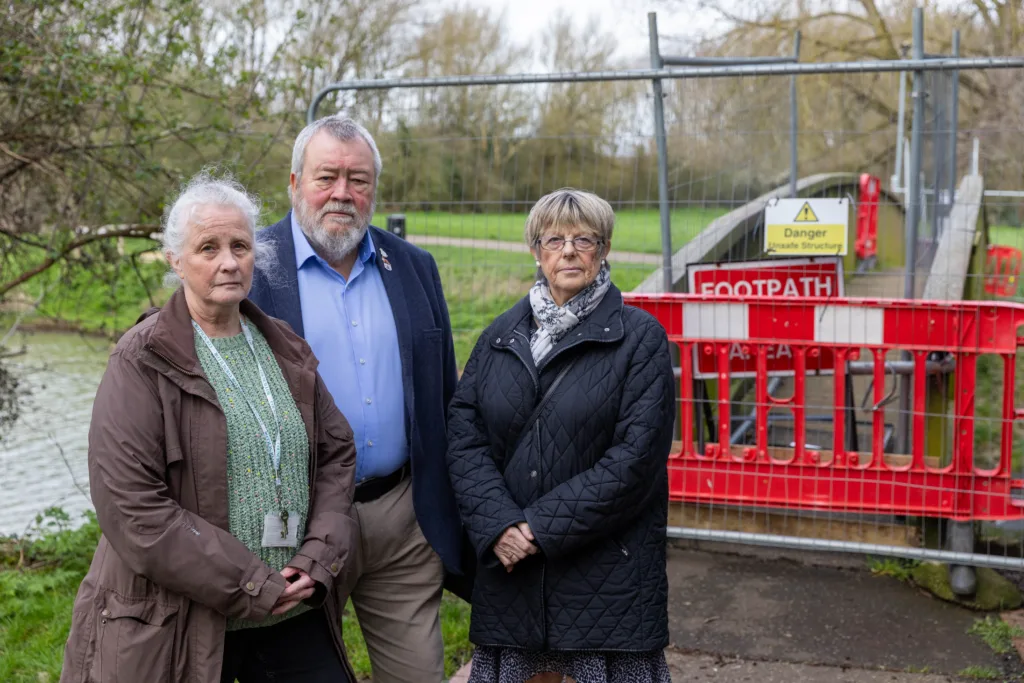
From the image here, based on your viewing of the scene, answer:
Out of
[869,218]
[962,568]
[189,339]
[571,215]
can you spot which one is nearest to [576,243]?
[571,215]

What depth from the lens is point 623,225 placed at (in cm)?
539

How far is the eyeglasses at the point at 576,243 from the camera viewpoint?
3002 millimetres

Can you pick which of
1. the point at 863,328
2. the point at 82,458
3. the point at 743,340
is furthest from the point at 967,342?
the point at 82,458

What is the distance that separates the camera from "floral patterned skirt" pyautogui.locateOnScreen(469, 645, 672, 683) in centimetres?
299

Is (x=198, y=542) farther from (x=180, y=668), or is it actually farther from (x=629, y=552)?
(x=629, y=552)

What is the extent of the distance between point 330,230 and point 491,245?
8.45 feet

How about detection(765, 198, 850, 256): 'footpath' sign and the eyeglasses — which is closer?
the eyeglasses

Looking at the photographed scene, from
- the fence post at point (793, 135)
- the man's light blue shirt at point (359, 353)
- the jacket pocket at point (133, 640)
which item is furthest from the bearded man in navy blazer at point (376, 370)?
the fence post at point (793, 135)

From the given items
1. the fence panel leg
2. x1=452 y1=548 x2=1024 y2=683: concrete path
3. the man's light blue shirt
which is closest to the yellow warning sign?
the fence panel leg

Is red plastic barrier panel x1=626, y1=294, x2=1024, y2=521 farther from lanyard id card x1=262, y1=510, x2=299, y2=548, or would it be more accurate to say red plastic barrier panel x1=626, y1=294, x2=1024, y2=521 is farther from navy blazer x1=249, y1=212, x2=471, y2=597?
lanyard id card x1=262, y1=510, x2=299, y2=548

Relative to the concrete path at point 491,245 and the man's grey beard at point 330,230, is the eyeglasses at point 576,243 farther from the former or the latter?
the concrete path at point 491,245

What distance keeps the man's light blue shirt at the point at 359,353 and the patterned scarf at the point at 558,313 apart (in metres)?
0.42

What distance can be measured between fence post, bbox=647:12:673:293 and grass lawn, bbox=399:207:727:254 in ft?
0.14

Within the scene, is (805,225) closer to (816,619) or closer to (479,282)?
(479,282)
